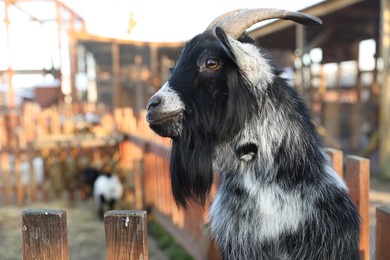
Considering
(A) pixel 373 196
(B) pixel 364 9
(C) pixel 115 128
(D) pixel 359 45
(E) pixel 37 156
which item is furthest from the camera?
(D) pixel 359 45

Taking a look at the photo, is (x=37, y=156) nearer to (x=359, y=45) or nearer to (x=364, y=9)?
(x=364, y=9)

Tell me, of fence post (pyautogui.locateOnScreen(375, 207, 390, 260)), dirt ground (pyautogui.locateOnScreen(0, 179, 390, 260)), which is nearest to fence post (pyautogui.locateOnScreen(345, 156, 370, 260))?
fence post (pyautogui.locateOnScreen(375, 207, 390, 260))

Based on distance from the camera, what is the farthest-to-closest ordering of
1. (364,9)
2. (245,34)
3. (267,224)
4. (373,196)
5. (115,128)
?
(115,128) < (364,9) < (373,196) < (245,34) < (267,224)

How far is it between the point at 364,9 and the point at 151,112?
21.6 ft

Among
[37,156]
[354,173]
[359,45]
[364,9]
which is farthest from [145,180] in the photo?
[359,45]

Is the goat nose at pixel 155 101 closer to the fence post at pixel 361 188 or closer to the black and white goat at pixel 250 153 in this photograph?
the black and white goat at pixel 250 153

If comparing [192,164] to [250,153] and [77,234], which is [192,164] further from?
[77,234]

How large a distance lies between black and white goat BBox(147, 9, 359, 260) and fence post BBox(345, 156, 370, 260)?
14.9 inches

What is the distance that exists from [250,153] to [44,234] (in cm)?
76

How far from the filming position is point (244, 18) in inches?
58.4

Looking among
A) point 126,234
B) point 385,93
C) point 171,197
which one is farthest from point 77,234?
point 385,93

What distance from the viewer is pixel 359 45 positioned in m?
9.95

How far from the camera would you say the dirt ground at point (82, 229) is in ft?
13.8

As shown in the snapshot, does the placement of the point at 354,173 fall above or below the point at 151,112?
below
